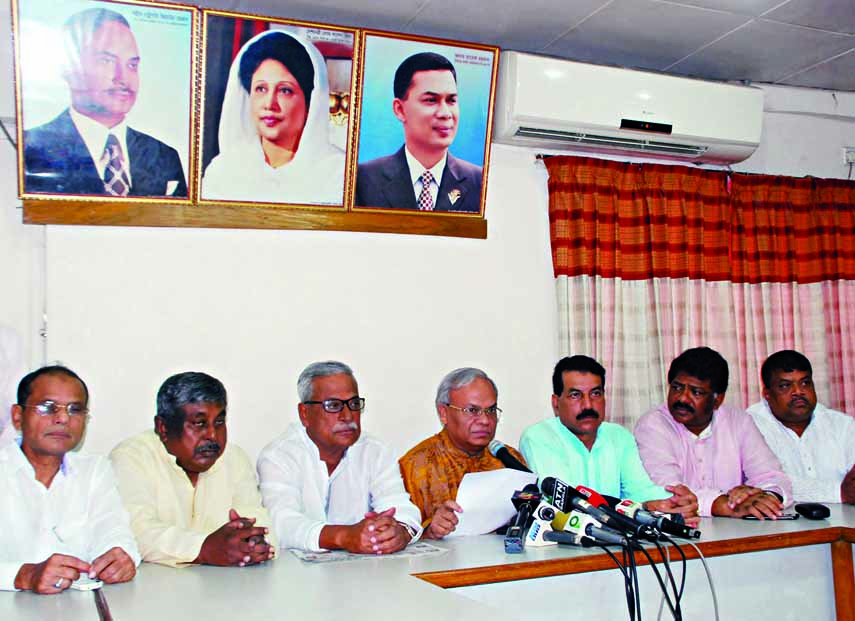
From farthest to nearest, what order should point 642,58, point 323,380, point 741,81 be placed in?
point 741,81 < point 642,58 < point 323,380

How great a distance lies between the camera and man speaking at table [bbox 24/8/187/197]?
11.0 ft

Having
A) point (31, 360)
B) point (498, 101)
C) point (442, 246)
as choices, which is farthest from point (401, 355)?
point (31, 360)

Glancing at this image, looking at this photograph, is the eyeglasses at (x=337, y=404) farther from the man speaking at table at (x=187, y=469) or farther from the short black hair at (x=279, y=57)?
the short black hair at (x=279, y=57)

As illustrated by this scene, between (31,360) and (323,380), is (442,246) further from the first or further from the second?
(31,360)

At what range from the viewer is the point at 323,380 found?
10.5 feet

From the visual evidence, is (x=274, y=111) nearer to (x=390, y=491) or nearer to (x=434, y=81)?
(x=434, y=81)

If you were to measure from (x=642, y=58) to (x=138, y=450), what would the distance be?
307 centimetres

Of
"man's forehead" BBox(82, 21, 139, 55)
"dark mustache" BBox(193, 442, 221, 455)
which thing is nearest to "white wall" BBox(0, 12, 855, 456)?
"man's forehead" BBox(82, 21, 139, 55)

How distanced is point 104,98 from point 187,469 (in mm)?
1512

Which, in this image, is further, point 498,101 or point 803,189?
point 803,189

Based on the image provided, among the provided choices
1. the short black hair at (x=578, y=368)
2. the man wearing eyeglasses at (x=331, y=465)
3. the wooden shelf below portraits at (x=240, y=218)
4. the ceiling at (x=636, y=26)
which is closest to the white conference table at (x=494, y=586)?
the man wearing eyeglasses at (x=331, y=465)

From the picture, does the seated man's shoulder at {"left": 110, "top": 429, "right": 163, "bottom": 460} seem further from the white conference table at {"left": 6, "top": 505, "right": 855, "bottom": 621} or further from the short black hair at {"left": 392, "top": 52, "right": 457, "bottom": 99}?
the short black hair at {"left": 392, "top": 52, "right": 457, "bottom": 99}

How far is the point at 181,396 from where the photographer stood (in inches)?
116

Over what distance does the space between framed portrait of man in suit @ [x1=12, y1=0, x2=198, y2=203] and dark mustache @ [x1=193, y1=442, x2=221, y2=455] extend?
46.4 inches
